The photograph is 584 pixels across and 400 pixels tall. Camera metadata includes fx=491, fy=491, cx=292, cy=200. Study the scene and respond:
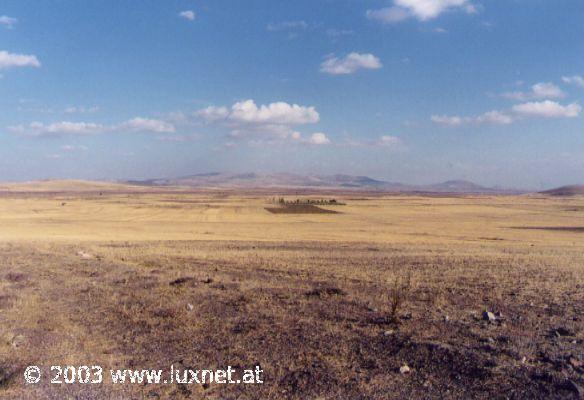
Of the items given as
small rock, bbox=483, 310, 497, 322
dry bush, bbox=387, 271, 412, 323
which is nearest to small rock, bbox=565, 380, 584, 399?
small rock, bbox=483, 310, 497, 322

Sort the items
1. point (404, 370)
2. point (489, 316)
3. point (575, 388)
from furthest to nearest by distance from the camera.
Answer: point (489, 316) → point (404, 370) → point (575, 388)

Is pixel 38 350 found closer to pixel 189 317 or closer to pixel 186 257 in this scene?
pixel 189 317

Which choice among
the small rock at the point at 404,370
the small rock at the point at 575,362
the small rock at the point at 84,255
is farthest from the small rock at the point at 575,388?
the small rock at the point at 84,255

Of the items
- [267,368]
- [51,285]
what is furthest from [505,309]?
[51,285]

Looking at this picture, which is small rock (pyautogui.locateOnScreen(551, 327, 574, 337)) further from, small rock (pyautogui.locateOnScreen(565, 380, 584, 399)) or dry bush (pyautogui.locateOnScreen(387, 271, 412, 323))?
dry bush (pyautogui.locateOnScreen(387, 271, 412, 323))

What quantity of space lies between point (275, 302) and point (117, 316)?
136 inches

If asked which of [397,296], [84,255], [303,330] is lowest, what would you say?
[84,255]

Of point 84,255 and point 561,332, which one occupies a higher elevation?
point 561,332

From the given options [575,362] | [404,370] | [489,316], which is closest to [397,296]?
[489,316]

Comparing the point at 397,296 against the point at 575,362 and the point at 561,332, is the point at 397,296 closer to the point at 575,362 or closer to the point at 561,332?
the point at 561,332

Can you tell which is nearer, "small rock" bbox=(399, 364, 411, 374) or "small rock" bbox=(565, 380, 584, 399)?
"small rock" bbox=(565, 380, 584, 399)

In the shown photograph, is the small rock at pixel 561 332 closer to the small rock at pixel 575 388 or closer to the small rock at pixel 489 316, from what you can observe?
the small rock at pixel 489 316

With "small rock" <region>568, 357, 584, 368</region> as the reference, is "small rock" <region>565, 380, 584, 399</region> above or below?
below

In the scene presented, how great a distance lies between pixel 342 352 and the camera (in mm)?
7988
